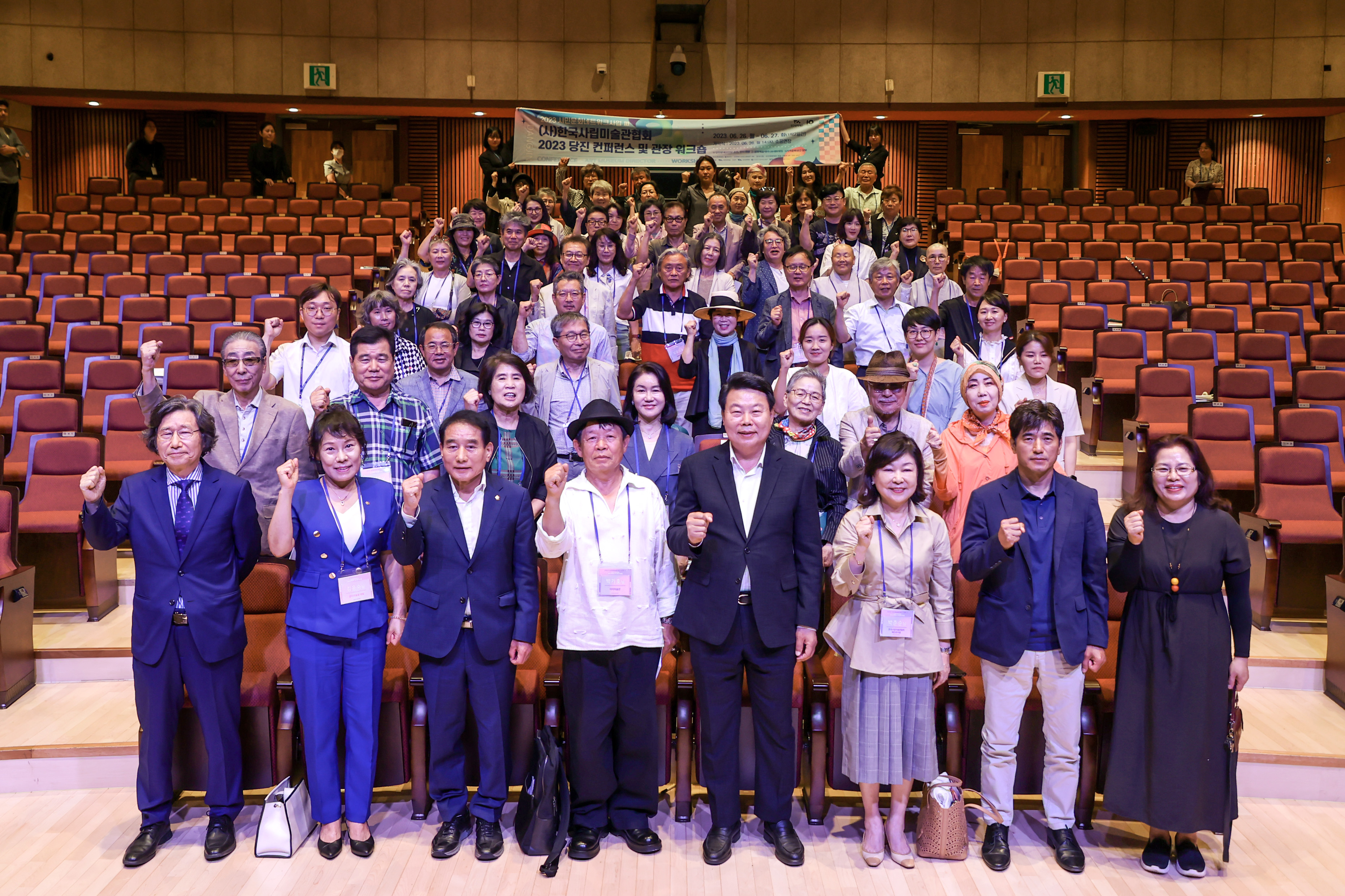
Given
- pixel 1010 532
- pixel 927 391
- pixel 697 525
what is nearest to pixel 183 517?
pixel 697 525

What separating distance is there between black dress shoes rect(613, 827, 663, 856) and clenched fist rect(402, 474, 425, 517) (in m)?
1.17

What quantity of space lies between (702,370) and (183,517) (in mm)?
2072

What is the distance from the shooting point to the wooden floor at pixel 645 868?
9.31 feet

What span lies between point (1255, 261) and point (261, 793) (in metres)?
8.26

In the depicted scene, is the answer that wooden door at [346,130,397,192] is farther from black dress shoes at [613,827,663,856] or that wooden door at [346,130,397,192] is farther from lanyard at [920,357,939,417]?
black dress shoes at [613,827,663,856]

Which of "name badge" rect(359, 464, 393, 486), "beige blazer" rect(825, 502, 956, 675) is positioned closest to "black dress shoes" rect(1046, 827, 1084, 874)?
"beige blazer" rect(825, 502, 956, 675)

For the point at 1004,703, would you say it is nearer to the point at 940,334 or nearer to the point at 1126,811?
the point at 1126,811

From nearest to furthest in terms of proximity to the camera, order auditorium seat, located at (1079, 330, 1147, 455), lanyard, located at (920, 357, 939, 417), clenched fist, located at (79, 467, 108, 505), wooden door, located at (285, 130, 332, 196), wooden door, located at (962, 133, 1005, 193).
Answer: clenched fist, located at (79, 467, 108, 505) < lanyard, located at (920, 357, 939, 417) < auditorium seat, located at (1079, 330, 1147, 455) < wooden door, located at (285, 130, 332, 196) < wooden door, located at (962, 133, 1005, 193)

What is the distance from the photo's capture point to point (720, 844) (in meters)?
2.99

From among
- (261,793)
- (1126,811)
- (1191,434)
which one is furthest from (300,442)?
(1191,434)

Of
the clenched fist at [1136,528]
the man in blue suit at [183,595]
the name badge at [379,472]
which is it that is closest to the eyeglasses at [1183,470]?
the clenched fist at [1136,528]

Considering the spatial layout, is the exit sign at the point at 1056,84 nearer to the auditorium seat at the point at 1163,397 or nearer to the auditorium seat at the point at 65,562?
the auditorium seat at the point at 1163,397

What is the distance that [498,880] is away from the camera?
9.43 feet

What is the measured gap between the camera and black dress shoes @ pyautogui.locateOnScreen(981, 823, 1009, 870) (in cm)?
294
